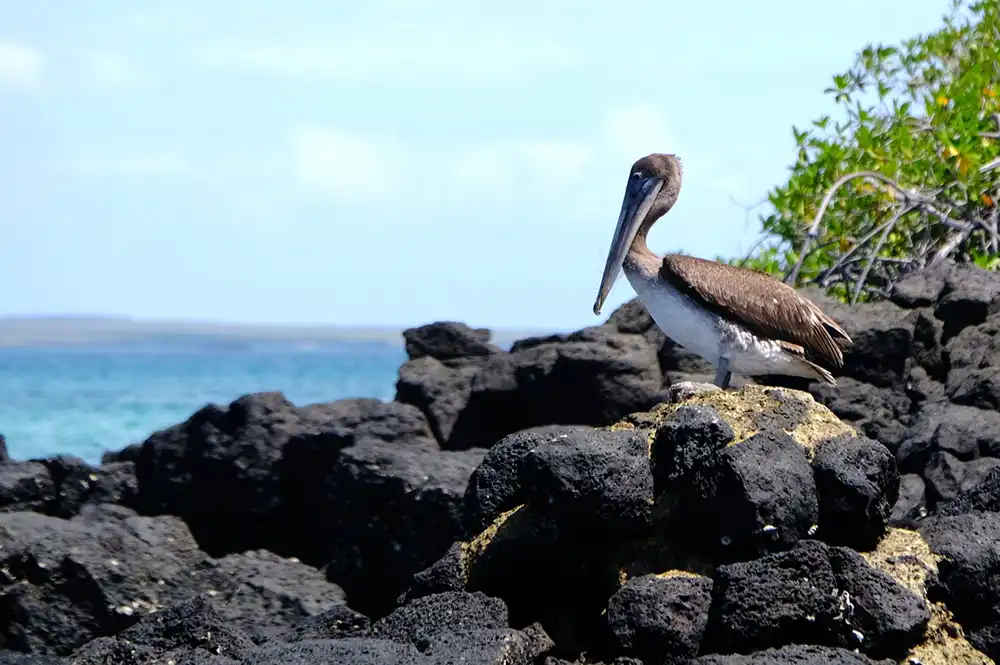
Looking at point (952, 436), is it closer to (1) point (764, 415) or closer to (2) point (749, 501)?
(1) point (764, 415)

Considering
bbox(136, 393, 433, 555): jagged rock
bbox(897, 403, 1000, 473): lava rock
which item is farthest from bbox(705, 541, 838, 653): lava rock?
bbox(136, 393, 433, 555): jagged rock

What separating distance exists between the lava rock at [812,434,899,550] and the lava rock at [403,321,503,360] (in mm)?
5930

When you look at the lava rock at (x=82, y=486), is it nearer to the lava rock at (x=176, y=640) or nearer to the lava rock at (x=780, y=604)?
the lava rock at (x=176, y=640)

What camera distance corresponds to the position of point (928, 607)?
15.9ft

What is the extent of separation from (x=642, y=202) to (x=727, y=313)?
2.85 feet

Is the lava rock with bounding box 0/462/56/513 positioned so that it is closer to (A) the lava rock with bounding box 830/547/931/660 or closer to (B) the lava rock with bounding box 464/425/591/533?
(B) the lava rock with bounding box 464/425/591/533

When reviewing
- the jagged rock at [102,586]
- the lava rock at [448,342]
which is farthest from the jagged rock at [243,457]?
the jagged rock at [102,586]

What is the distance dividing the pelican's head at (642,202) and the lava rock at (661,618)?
119 inches

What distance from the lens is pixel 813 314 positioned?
24.5 ft

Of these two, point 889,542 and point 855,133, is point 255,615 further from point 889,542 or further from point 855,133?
point 855,133

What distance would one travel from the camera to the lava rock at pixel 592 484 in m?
5.01

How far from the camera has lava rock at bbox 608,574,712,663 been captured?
185 inches

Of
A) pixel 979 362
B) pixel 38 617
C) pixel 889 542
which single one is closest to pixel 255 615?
pixel 38 617

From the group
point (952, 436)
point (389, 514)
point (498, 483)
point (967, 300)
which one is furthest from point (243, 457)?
point (967, 300)
